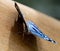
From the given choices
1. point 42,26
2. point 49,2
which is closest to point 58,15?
point 49,2

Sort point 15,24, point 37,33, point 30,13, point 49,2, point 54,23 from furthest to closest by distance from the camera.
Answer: point 49,2 → point 54,23 → point 30,13 → point 15,24 → point 37,33

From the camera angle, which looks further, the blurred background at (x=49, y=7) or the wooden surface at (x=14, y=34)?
the blurred background at (x=49, y=7)

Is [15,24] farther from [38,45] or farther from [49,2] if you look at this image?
[49,2]

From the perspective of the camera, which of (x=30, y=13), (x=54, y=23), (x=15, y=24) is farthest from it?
(x=54, y=23)

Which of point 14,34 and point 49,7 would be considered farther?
point 49,7

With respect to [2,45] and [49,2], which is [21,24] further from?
[49,2]

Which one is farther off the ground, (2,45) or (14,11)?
(14,11)

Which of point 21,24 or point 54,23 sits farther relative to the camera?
point 54,23

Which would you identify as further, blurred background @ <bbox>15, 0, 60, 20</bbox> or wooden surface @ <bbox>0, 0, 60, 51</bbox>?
blurred background @ <bbox>15, 0, 60, 20</bbox>

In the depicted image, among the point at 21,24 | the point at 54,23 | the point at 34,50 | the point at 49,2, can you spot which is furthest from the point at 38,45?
the point at 49,2
